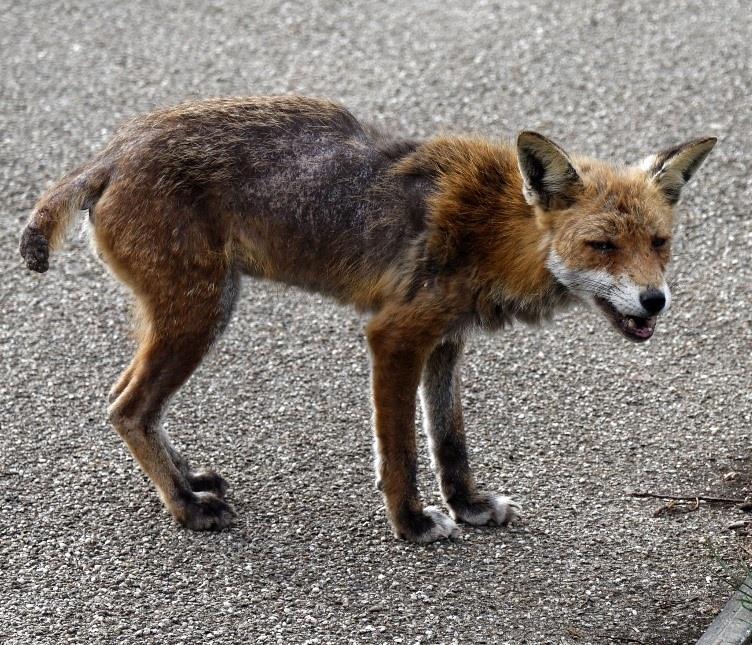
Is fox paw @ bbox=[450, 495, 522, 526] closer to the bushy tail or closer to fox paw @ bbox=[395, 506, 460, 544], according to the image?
fox paw @ bbox=[395, 506, 460, 544]

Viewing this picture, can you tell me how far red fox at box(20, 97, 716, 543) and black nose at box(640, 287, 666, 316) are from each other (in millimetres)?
190

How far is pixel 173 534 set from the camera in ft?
19.7

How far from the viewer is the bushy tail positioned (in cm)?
589

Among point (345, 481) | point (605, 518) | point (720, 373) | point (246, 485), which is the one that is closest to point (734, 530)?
point (605, 518)

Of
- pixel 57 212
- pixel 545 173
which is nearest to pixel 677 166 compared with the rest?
pixel 545 173

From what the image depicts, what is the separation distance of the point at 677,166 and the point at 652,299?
0.79 meters

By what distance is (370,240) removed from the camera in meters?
6.06

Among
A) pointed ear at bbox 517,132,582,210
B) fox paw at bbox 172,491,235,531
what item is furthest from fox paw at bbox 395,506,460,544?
pointed ear at bbox 517,132,582,210

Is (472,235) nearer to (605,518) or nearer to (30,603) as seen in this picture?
(605,518)

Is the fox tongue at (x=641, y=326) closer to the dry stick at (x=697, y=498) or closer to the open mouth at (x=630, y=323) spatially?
the open mouth at (x=630, y=323)

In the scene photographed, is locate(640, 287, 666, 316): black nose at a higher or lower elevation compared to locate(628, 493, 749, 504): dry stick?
higher

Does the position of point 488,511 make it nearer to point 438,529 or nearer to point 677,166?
point 438,529

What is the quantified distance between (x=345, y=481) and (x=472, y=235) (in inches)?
61.1

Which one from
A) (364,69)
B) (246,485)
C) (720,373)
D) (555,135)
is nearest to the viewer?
(246,485)
